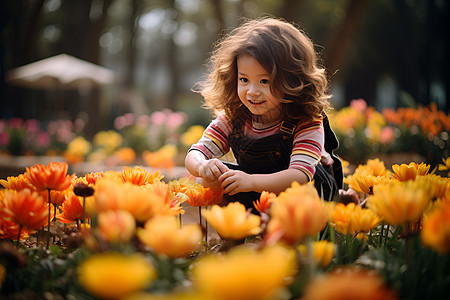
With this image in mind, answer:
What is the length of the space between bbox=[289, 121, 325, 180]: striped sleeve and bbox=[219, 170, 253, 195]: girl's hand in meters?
0.22

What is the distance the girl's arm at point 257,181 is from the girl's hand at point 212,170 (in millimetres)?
34

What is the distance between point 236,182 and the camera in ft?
5.05

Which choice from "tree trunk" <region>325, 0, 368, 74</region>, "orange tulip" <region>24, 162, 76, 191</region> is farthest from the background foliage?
"orange tulip" <region>24, 162, 76, 191</region>

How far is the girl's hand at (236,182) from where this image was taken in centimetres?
154

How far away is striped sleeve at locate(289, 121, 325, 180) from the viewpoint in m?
1.67

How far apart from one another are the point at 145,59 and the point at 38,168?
3849 cm

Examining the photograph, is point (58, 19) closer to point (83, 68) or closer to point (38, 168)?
point (83, 68)

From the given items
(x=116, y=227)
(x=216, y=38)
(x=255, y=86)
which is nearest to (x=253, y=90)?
(x=255, y=86)

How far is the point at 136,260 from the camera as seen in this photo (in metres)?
0.55

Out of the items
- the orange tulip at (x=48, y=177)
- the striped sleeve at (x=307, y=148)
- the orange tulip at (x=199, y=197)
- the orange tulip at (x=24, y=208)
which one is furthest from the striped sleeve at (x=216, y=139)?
the orange tulip at (x=24, y=208)

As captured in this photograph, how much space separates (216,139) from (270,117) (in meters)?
0.30

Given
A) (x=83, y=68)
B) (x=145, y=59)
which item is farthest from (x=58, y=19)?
(x=145, y=59)

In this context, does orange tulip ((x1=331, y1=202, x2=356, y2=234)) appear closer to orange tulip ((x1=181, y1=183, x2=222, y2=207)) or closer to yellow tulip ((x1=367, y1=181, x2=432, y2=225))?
yellow tulip ((x1=367, y1=181, x2=432, y2=225))

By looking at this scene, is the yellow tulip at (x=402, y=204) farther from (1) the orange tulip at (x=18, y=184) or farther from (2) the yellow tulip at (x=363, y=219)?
(1) the orange tulip at (x=18, y=184)
